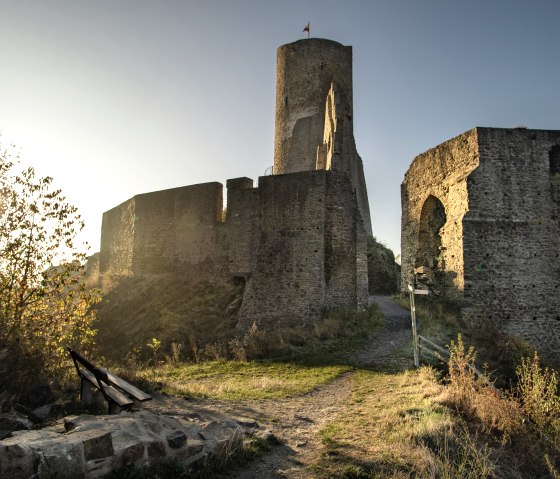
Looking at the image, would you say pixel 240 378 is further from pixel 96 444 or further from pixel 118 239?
pixel 118 239

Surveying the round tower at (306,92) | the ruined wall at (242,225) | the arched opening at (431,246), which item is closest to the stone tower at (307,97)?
the round tower at (306,92)

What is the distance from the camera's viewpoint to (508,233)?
1515cm

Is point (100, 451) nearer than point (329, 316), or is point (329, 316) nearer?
point (100, 451)

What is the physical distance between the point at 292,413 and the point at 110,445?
391 centimetres

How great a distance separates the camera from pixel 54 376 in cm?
718

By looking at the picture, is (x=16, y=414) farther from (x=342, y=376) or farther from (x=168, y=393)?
(x=342, y=376)

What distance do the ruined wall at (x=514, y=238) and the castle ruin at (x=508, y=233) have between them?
0.03 m

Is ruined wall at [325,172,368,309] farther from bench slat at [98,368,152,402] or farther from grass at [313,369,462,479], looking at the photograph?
bench slat at [98,368,152,402]

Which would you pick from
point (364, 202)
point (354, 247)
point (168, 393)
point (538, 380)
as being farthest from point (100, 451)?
point (364, 202)

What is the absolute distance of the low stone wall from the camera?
12.1 feet

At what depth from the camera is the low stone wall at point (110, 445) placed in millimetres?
3700

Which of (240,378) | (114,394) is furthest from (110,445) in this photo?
(240,378)

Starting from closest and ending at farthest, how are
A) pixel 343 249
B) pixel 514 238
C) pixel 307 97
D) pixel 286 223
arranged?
pixel 514 238
pixel 343 249
pixel 286 223
pixel 307 97

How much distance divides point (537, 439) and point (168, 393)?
6.31 m
